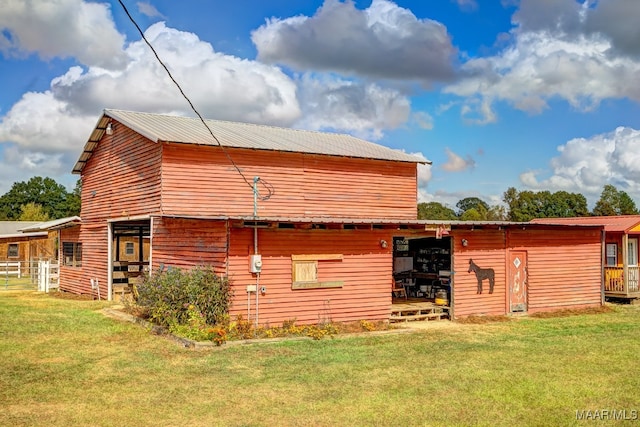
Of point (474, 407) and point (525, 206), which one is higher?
point (525, 206)

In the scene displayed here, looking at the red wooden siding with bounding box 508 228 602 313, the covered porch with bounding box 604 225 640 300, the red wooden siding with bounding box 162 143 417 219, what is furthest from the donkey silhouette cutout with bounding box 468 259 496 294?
the covered porch with bounding box 604 225 640 300

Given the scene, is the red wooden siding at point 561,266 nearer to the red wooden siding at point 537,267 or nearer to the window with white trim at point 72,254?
the red wooden siding at point 537,267

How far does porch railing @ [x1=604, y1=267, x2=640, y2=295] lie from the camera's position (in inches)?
919

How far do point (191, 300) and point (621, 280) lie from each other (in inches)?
691

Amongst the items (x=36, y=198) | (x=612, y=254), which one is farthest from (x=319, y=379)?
(x=36, y=198)

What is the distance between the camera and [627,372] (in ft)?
36.2

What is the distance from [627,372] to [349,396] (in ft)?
18.1

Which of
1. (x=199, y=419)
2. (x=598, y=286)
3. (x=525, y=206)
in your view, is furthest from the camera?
(x=525, y=206)

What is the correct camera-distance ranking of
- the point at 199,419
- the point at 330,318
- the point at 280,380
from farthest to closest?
the point at 330,318 < the point at 280,380 < the point at 199,419

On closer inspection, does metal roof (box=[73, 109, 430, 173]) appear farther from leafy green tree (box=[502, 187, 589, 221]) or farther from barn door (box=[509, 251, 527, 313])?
leafy green tree (box=[502, 187, 589, 221])

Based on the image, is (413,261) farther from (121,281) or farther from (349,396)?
(349,396)

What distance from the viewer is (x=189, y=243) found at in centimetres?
1675

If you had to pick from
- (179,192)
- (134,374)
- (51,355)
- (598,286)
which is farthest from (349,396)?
(598,286)

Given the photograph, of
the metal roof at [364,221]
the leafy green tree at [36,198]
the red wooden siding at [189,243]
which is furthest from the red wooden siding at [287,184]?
the leafy green tree at [36,198]
